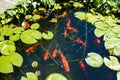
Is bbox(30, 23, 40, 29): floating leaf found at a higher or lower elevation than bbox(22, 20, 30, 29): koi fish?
lower

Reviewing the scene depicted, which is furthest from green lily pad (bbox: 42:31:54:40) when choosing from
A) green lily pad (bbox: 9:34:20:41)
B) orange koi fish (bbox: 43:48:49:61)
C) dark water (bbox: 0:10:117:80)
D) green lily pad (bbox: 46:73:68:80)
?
green lily pad (bbox: 46:73:68:80)

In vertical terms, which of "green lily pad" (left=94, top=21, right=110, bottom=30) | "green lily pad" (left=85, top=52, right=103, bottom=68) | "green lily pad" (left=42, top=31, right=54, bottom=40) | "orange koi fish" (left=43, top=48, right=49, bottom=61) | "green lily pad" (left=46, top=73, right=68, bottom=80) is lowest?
"green lily pad" (left=85, top=52, right=103, bottom=68)

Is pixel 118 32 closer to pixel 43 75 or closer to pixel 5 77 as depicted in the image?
pixel 43 75

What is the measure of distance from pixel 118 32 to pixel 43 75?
136 centimetres

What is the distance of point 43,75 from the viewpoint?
105 inches

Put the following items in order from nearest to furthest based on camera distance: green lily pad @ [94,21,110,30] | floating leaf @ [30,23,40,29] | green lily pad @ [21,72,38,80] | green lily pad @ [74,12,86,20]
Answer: green lily pad @ [21,72,38,80]
floating leaf @ [30,23,40,29]
green lily pad @ [94,21,110,30]
green lily pad @ [74,12,86,20]

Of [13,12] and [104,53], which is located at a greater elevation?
[13,12]

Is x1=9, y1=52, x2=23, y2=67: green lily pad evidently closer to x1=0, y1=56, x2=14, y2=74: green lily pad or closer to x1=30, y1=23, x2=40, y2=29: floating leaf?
x1=0, y1=56, x2=14, y2=74: green lily pad

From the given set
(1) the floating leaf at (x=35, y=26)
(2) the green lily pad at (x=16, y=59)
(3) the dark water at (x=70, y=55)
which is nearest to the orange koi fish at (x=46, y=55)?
(3) the dark water at (x=70, y=55)

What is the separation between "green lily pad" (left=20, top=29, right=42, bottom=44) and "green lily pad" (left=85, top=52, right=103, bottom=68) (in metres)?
0.69

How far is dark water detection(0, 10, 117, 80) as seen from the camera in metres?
2.72

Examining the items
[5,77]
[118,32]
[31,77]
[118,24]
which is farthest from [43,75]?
[118,24]

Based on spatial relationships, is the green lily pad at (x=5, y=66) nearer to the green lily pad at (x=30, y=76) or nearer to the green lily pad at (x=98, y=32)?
the green lily pad at (x=30, y=76)

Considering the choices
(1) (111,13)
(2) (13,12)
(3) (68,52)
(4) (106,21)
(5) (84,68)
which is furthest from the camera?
(1) (111,13)
